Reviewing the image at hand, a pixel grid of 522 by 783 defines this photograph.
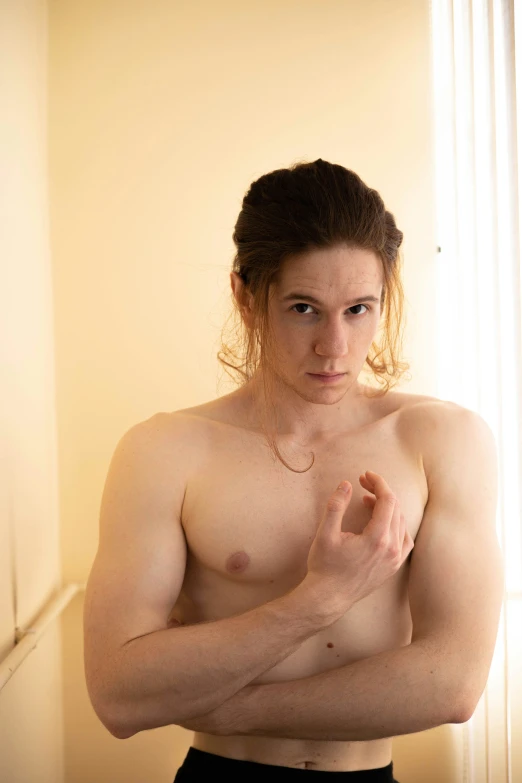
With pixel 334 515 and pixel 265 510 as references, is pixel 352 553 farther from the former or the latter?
pixel 265 510

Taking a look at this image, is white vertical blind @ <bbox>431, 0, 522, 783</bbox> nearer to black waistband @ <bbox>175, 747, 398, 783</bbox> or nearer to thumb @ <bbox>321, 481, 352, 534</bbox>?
black waistband @ <bbox>175, 747, 398, 783</bbox>

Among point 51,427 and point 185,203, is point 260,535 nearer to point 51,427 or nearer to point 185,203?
point 51,427

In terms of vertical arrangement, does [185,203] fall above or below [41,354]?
above

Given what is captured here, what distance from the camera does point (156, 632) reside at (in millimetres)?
1134

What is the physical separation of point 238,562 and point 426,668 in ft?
1.01

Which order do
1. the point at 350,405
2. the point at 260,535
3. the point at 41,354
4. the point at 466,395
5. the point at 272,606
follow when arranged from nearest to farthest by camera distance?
the point at 272,606 → the point at 260,535 → the point at 350,405 → the point at 466,395 → the point at 41,354

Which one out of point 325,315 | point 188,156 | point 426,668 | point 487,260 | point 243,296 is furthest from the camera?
point 188,156

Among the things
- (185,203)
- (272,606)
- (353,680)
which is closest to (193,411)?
(272,606)

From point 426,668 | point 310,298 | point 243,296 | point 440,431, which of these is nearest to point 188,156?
point 243,296

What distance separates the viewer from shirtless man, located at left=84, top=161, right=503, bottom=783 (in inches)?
44.1

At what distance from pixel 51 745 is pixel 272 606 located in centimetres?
104

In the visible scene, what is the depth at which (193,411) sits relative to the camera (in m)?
1.42

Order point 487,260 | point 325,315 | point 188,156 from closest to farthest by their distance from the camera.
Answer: point 325,315 → point 487,260 → point 188,156

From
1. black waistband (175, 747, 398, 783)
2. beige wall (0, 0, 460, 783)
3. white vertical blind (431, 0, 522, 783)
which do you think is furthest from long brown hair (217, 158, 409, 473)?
beige wall (0, 0, 460, 783)
